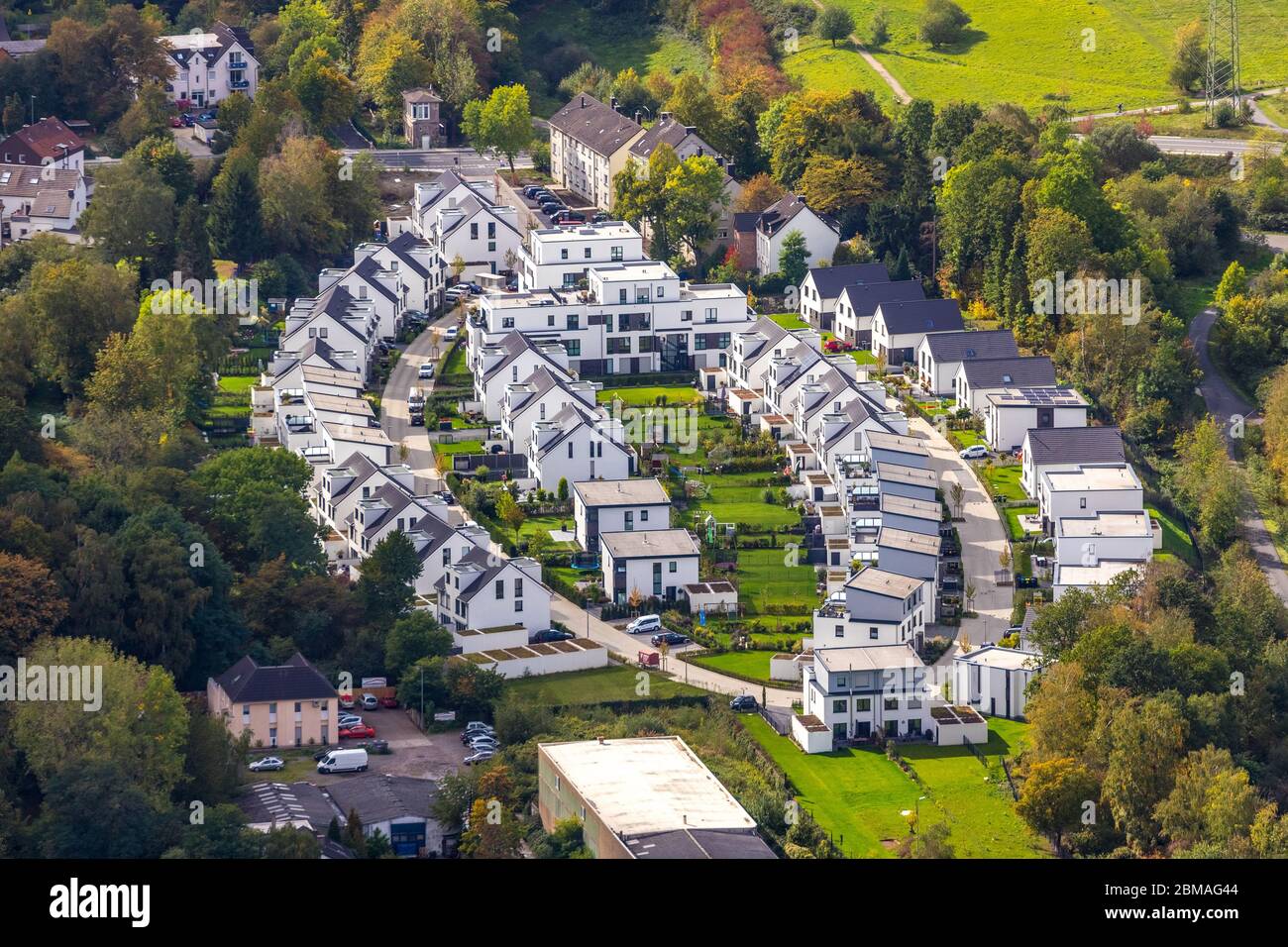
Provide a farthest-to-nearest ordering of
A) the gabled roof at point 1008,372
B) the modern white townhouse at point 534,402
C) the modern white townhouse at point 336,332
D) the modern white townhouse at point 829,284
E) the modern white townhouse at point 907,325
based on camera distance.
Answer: the modern white townhouse at point 829,284
the modern white townhouse at point 907,325
the modern white townhouse at point 336,332
the gabled roof at point 1008,372
the modern white townhouse at point 534,402

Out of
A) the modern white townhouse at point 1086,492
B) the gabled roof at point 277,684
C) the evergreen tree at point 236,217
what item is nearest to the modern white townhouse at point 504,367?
the evergreen tree at point 236,217

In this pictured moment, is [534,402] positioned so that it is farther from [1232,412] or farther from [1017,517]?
[1232,412]

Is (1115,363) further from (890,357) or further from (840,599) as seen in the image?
(840,599)

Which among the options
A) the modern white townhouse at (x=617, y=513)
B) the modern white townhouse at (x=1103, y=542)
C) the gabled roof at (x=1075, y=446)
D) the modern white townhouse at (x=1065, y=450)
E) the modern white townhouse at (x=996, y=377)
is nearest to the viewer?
the modern white townhouse at (x=1103, y=542)

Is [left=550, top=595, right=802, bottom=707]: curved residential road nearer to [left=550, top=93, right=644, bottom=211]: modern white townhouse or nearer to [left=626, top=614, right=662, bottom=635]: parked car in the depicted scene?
[left=626, top=614, right=662, bottom=635]: parked car

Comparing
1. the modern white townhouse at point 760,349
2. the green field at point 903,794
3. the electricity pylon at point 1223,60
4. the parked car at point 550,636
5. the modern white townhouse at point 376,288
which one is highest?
the electricity pylon at point 1223,60

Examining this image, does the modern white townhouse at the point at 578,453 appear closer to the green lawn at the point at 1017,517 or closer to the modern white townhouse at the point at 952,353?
the green lawn at the point at 1017,517
